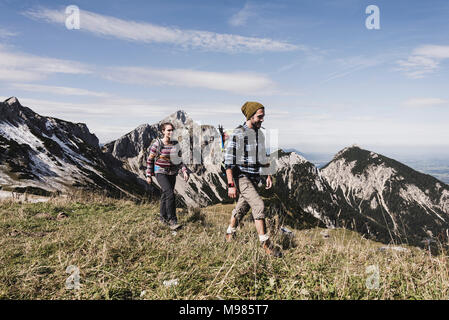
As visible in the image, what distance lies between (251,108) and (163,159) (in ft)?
11.6

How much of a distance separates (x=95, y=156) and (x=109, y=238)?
6777 inches

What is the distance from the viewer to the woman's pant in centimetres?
772

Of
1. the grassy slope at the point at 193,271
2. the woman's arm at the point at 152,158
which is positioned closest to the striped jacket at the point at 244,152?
the grassy slope at the point at 193,271

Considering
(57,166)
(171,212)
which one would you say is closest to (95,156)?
(57,166)

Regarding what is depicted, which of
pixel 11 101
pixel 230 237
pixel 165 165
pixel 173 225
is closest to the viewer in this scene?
pixel 230 237

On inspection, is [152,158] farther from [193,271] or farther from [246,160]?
[193,271]

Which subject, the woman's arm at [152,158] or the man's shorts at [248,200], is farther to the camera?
the woman's arm at [152,158]

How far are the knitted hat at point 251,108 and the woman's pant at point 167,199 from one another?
11.6 ft

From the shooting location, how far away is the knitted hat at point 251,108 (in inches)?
247

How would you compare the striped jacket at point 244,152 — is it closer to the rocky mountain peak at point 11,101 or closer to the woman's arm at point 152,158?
the woman's arm at point 152,158

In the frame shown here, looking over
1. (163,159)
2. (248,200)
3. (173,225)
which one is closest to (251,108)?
(248,200)

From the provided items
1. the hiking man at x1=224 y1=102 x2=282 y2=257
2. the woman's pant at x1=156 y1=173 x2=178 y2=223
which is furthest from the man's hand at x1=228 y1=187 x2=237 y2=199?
the woman's pant at x1=156 y1=173 x2=178 y2=223

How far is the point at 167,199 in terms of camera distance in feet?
25.8
